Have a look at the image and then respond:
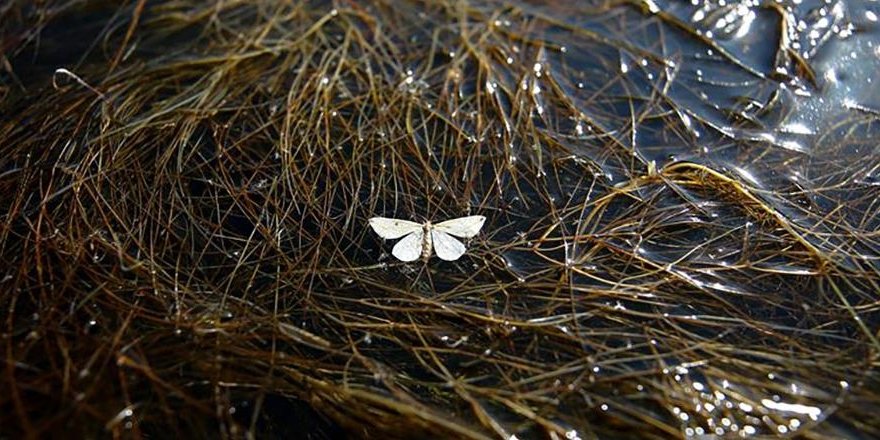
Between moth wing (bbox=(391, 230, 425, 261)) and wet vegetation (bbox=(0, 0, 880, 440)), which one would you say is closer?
wet vegetation (bbox=(0, 0, 880, 440))

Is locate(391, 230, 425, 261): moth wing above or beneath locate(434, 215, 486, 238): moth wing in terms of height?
beneath

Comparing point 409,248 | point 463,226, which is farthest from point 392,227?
point 463,226

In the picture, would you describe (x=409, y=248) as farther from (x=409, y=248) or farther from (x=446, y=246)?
(x=446, y=246)

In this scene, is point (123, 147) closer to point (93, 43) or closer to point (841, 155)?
point (93, 43)

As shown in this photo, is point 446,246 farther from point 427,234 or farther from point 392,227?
point 392,227

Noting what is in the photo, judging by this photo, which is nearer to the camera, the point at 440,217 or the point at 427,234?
the point at 427,234
